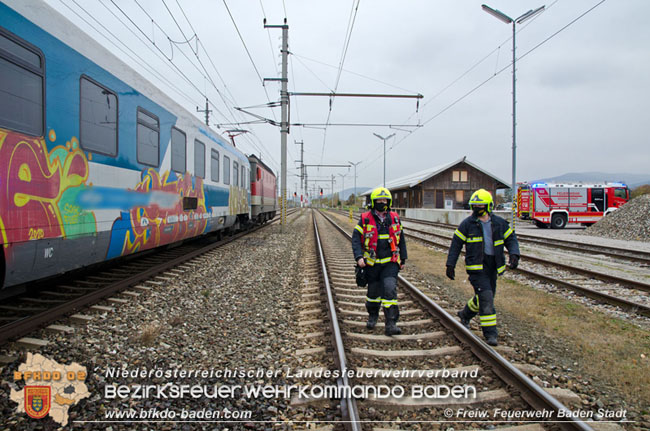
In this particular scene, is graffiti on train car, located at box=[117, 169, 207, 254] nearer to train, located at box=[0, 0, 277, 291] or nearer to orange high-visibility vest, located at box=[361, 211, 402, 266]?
train, located at box=[0, 0, 277, 291]

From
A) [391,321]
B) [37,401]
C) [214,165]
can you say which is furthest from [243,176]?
[37,401]

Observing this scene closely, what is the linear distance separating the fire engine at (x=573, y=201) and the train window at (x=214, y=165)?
21.3 m

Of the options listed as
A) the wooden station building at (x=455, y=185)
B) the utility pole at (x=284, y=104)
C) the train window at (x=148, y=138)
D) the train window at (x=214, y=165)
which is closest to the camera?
the train window at (x=148, y=138)

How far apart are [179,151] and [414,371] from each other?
6473 mm

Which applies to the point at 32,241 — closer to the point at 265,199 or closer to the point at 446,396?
the point at 446,396

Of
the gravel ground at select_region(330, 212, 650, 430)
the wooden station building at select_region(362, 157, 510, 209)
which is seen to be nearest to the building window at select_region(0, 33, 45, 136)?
the gravel ground at select_region(330, 212, 650, 430)

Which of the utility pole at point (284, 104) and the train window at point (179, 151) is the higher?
the utility pole at point (284, 104)

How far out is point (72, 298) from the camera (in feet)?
17.5

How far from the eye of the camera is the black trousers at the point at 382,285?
174 inches

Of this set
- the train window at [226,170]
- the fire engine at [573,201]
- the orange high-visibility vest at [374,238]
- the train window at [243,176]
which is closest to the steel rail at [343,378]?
the orange high-visibility vest at [374,238]

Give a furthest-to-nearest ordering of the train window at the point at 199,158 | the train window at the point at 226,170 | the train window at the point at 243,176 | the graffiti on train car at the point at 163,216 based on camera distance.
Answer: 1. the train window at the point at 243,176
2. the train window at the point at 226,170
3. the train window at the point at 199,158
4. the graffiti on train car at the point at 163,216

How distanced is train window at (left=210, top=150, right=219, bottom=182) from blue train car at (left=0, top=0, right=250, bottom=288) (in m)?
2.64

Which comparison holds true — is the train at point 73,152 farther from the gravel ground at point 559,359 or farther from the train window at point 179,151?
the gravel ground at point 559,359

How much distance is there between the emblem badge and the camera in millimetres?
2758
